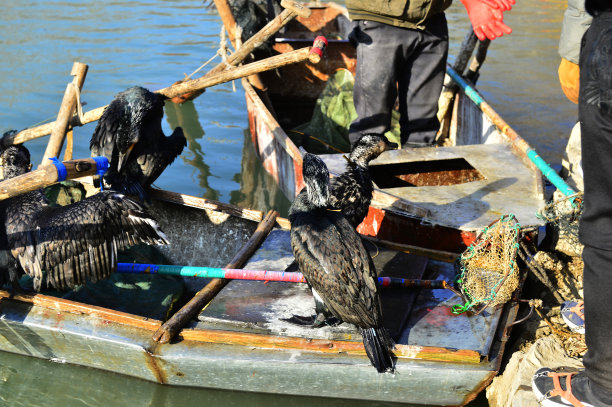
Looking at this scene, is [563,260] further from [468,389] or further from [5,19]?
[5,19]

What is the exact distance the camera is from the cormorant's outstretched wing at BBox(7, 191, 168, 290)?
12.5ft

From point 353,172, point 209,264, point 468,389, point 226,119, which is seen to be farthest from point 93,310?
point 226,119

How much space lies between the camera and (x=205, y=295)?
3.99 meters

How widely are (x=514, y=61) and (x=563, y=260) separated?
27.9 feet

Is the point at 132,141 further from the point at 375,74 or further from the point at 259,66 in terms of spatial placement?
the point at 375,74

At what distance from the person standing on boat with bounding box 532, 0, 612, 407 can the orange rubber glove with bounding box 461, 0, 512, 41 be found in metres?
2.52

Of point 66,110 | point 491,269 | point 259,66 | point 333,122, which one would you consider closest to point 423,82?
point 333,122

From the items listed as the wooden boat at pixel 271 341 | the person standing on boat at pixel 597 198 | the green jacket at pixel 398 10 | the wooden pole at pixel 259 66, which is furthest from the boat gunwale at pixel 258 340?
the green jacket at pixel 398 10

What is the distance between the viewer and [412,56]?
5805mm

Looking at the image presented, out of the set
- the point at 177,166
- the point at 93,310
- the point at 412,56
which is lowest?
the point at 177,166

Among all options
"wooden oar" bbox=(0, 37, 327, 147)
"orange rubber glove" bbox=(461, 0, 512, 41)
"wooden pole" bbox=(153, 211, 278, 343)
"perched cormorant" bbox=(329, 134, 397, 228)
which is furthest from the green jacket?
"wooden pole" bbox=(153, 211, 278, 343)

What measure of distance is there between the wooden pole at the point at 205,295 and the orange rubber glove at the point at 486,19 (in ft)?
7.57

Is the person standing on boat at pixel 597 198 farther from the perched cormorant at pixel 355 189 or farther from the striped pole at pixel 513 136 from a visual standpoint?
the striped pole at pixel 513 136

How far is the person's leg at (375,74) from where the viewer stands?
5.54 meters
